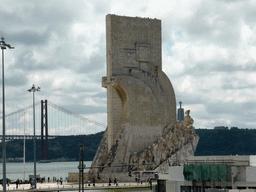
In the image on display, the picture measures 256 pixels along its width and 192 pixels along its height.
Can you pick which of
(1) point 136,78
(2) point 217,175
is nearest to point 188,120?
(1) point 136,78

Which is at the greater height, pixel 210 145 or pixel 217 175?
pixel 210 145

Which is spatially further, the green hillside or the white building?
the green hillside

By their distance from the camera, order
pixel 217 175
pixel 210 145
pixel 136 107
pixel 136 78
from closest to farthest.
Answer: pixel 217 175, pixel 136 107, pixel 136 78, pixel 210 145

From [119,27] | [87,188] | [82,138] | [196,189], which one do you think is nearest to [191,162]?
[196,189]

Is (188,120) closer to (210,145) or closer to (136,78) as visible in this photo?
(136,78)

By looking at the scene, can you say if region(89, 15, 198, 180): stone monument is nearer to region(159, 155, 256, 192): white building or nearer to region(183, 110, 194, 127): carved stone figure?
region(183, 110, 194, 127): carved stone figure

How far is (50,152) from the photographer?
107938 mm

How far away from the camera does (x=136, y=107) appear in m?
41.7

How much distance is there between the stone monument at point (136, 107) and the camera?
41.0 metres

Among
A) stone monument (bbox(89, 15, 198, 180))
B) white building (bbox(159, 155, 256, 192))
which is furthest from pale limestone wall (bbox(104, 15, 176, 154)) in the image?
white building (bbox(159, 155, 256, 192))

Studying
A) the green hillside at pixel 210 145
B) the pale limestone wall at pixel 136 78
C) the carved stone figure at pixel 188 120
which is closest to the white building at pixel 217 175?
the pale limestone wall at pixel 136 78

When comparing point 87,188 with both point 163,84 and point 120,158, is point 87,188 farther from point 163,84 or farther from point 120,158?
point 163,84

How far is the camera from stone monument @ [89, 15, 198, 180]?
135ft

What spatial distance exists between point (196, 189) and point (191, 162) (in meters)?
1.80
